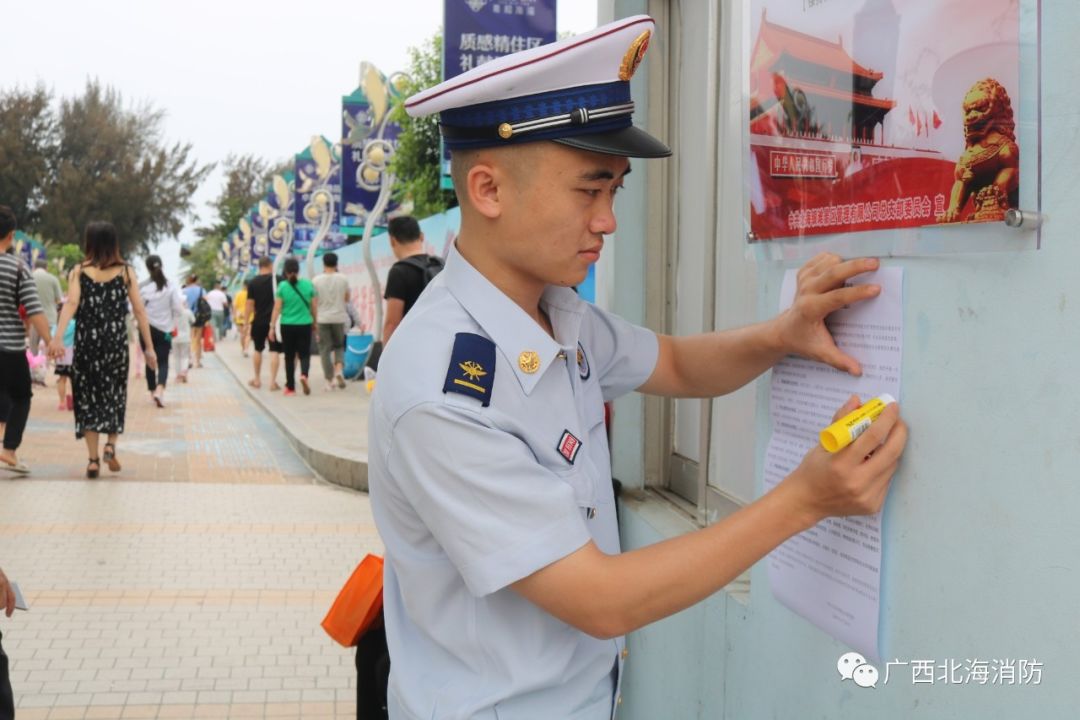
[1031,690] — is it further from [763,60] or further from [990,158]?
[763,60]

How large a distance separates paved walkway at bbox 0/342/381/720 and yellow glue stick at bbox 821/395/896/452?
2979mm

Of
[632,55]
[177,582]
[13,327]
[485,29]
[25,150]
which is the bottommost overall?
[177,582]

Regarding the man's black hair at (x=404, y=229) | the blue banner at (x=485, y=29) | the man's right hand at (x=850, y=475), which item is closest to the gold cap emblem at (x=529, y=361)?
the man's right hand at (x=850, y=475)

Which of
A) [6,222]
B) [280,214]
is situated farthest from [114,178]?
[6,222]

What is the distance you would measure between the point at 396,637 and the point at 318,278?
42.4ft

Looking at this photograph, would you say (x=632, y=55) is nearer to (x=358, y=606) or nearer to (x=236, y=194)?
(x=358, y=606)

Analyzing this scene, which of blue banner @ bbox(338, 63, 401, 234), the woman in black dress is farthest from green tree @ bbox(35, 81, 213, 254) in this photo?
the woman in black dress

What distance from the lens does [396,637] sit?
6.01ft

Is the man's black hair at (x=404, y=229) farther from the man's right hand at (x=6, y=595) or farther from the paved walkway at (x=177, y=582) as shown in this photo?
the man's right hand at (x=6, y=595)

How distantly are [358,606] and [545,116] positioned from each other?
6.23 ft

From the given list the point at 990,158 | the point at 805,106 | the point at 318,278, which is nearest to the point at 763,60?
the point at 805,106

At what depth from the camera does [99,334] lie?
793 cm

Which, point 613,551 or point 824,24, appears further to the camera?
point 613,551

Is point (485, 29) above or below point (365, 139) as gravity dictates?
below
